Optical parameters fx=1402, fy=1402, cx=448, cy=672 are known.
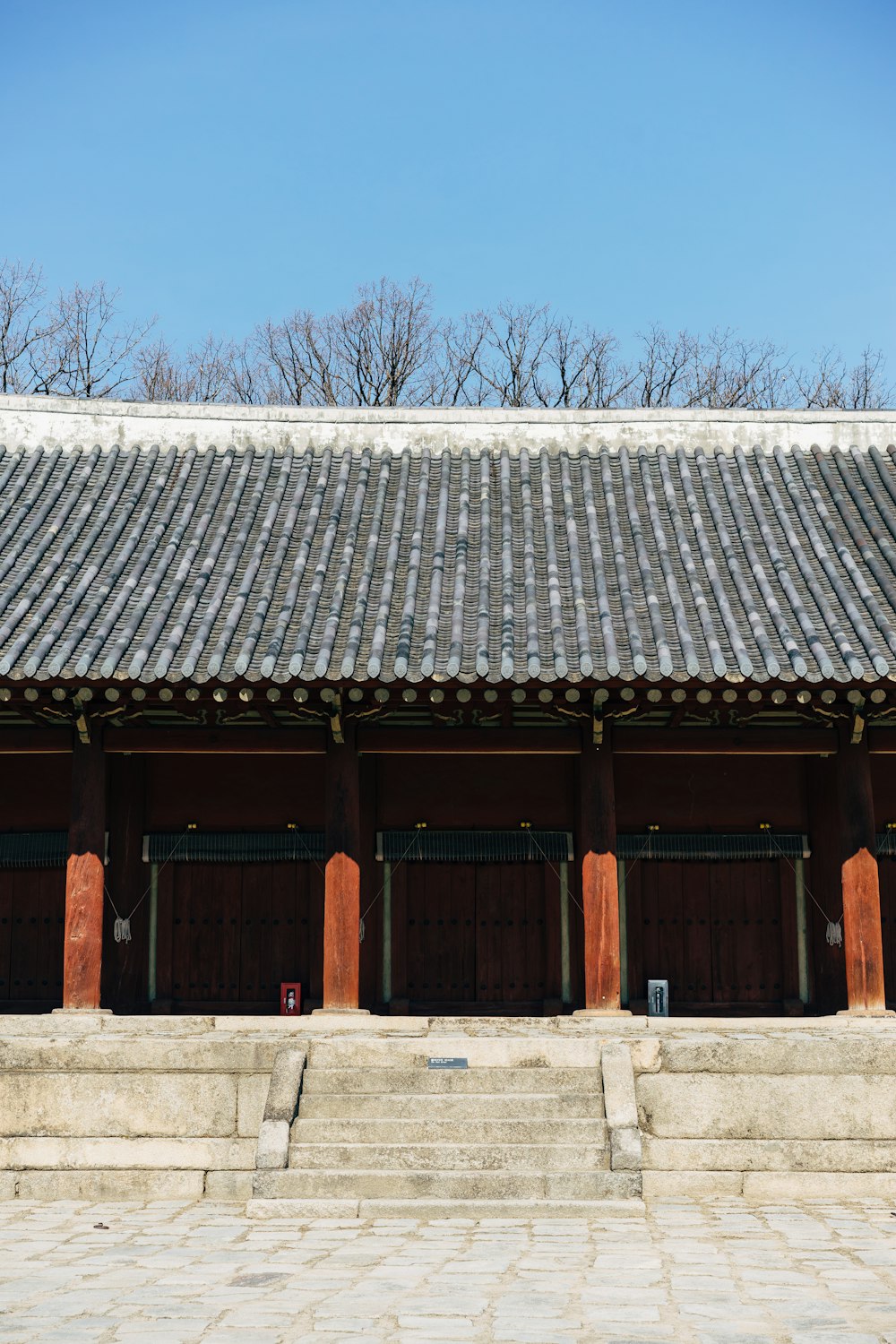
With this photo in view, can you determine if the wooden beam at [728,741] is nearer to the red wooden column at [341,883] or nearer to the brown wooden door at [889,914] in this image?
the brown wooden door at [889,914]

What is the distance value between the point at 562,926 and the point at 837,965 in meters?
2.76

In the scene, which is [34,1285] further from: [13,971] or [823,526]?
[823,526]

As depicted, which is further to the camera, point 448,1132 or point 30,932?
point 30,932

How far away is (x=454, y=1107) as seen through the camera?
9.98 metres

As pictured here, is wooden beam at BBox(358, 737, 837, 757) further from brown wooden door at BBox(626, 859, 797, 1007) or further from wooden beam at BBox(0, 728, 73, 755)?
wooden beam at BBox(0, 728, 73, 755)

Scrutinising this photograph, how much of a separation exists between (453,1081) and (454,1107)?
31 centimetres

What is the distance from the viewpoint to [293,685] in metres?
11.6

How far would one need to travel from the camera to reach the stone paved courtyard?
633cm

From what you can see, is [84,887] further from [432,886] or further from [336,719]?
[432,886]

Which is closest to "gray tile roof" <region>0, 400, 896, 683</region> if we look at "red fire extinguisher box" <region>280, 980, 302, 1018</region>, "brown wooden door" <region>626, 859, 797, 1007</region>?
"brown wooden door" <region>626, 859, 797, 1007</region>

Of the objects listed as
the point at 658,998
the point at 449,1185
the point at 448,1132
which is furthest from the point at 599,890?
the point at 449,1185

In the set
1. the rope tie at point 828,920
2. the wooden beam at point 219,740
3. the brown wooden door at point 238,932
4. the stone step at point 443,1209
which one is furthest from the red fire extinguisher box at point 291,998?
the rope tie at point 828,920

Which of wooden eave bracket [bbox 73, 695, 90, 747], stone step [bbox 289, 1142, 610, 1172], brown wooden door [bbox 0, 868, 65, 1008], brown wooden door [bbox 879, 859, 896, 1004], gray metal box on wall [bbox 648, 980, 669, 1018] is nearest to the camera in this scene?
stone step [bbox 289, 1142, 610, 1172]

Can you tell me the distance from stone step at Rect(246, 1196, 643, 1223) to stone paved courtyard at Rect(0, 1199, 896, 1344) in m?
0.13
